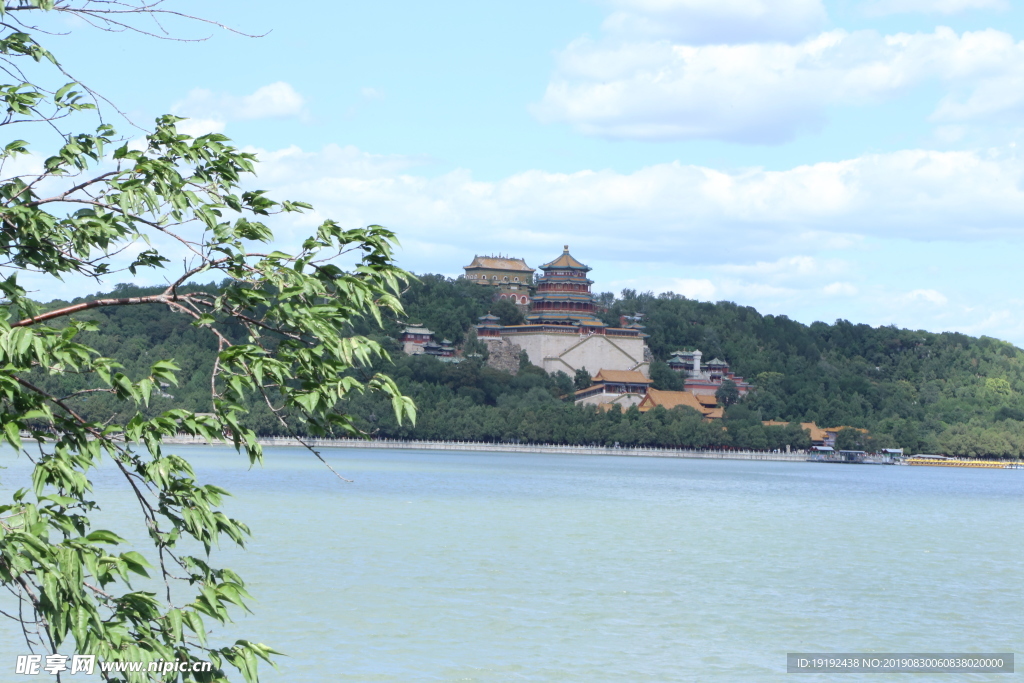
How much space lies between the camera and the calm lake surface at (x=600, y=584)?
13.9 metres

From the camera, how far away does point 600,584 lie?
1997cm

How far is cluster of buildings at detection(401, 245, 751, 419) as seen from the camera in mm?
99062

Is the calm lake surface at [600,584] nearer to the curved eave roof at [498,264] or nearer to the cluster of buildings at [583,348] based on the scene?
the cluster of buildings at [583,348]

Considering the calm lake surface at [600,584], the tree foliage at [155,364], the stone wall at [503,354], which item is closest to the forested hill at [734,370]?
the stone wall at [503,354]

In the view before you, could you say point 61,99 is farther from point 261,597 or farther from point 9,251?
point 261,597

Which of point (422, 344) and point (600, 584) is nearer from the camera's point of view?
point (600, 584)

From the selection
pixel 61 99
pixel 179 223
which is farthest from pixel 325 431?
pixel 61 99

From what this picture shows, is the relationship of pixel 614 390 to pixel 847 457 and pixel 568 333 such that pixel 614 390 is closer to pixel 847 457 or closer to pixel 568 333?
pixel 568 333

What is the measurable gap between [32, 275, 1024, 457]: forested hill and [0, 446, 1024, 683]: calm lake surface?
41855 mm

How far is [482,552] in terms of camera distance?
24219mm

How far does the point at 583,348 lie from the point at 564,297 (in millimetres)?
5482

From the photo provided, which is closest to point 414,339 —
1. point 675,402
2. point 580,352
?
point 580,352

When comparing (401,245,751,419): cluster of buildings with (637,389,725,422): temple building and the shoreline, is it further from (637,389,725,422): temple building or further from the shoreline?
the shoreline

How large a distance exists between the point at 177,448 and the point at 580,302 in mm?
35919
